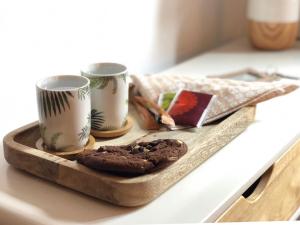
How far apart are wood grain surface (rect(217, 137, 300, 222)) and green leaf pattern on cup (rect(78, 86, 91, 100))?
0.29m

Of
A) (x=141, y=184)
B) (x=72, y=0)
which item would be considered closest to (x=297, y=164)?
(x=141, y=184)

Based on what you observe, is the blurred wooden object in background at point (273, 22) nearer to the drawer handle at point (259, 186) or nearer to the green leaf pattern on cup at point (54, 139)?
the drawer handle at point (259, 186)

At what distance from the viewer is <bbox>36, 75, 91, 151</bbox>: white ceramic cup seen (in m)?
0.87

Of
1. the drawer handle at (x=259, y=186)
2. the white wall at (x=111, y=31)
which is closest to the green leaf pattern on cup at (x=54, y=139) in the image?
the white wall at (x=111, y=31)

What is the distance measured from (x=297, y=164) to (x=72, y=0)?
594mm

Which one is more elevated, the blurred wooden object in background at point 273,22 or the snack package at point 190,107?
the blurred wooden object in background at point 273,22

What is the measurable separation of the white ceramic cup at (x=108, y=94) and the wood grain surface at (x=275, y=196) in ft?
0.87

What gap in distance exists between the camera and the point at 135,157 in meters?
0.86

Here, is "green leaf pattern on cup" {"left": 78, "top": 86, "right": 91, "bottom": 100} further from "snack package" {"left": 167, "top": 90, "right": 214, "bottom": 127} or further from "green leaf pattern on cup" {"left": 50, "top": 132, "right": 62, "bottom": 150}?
"snack package" {"left": 167, "top": 90, "right": 214, "bottom": 127}

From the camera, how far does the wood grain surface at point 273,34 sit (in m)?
1.63

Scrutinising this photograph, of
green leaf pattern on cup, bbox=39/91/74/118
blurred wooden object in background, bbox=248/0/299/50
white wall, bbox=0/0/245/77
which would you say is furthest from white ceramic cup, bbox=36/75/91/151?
blurred wooden object in background, bbox=248/0/299/50

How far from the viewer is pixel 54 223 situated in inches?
30.6

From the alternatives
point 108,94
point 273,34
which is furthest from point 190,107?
point 273,34

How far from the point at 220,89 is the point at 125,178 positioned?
0.39 m
